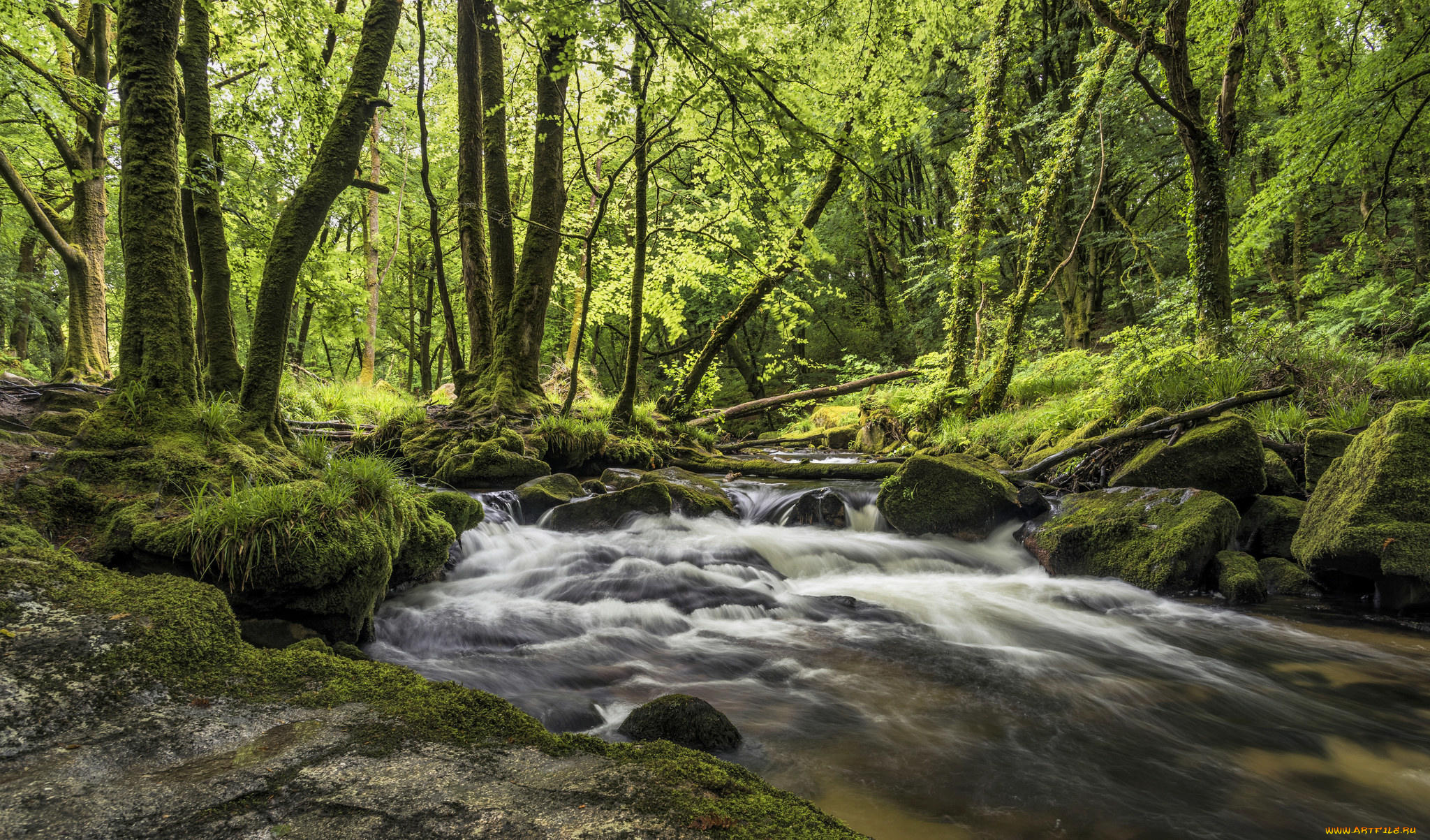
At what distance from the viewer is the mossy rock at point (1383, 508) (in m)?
4.52

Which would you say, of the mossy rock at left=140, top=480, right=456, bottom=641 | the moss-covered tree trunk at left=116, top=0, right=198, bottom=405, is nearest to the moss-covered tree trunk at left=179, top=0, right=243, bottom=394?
the moss-covered tree trunk at left=116, top=0, right=198, bottom=405

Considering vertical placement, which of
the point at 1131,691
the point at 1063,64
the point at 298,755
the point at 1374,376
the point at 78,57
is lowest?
the point at 1131,691

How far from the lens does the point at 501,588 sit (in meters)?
5.64

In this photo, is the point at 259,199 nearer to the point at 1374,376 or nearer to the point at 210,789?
the point at 210,789

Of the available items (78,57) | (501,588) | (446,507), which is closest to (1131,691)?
(501,588)

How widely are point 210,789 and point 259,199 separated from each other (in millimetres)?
13686

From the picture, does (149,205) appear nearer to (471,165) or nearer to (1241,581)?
(471,165)

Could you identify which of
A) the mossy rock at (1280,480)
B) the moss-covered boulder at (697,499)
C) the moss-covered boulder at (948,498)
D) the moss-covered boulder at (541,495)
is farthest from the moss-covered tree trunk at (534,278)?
the mossy rock at (1280,480)

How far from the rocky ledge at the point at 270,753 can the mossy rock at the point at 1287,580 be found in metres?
6.00

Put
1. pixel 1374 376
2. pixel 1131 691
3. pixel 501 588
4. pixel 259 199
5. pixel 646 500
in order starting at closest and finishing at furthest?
pixel 1131 691 → pixel 501 588 → pixel 1374 376 → pixel 646 500 → pixel 259 199

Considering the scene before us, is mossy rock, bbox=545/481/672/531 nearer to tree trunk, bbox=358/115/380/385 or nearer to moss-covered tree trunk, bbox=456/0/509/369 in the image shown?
moss-covered tree trunk, bbox=456/0/509/369

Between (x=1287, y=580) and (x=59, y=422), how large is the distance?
10.6 metres

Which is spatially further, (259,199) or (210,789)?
(259,199)

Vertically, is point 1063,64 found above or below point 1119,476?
above
